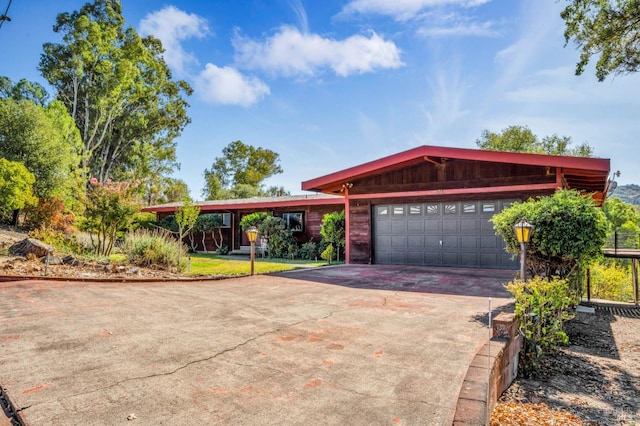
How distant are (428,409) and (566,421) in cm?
140

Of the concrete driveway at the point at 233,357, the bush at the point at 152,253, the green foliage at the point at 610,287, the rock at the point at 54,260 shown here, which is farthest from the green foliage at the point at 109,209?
the green foliage at the point at 610,287

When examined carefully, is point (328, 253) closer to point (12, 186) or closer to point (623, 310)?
point (623, 310)

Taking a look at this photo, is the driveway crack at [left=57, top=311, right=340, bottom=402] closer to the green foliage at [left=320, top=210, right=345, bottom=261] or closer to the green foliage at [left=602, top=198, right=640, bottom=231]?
the green foliage at [left=320, top=210, right=345, bottom=261]

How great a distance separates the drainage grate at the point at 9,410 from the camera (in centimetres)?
205

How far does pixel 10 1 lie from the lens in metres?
6.36

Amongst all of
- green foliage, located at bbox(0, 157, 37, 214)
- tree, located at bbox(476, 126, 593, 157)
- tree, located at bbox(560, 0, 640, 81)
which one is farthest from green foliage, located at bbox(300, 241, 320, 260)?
tree, located at bbox(476, 126, 593, 157)

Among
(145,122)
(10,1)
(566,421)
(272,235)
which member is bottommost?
(566,421)

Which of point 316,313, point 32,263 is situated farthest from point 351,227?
point 32,263

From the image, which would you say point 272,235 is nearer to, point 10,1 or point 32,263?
point 32,263

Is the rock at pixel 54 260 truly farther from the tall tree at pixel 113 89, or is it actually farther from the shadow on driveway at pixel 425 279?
the tall tree at pixel 113 89

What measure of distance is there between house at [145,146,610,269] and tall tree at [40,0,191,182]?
62.0 feet

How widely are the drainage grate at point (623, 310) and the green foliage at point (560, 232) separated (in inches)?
72.7

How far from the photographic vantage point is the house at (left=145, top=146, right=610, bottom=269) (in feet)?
29.9

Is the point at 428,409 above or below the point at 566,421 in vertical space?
above
